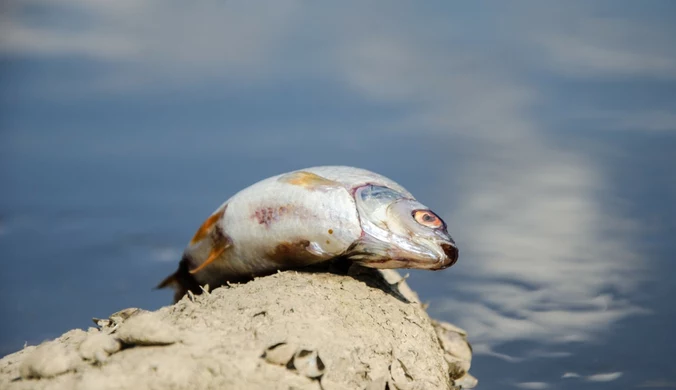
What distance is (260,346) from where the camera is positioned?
371 cm

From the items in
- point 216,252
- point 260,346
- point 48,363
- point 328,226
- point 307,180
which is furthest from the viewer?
point 216,252

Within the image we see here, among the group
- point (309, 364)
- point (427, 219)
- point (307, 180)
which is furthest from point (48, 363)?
point (427, 219)

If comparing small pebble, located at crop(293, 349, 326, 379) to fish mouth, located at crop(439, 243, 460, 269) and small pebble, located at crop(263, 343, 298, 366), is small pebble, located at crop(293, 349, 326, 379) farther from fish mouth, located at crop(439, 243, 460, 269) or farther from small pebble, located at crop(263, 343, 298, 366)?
fish mouth, located at crop(439, 243, 460, 269)

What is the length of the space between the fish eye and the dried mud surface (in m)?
0.38

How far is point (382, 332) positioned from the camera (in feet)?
14.0

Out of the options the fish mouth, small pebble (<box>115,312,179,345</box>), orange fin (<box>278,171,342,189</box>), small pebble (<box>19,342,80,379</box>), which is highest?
orange fin (<box>278,171,342,189</box>)

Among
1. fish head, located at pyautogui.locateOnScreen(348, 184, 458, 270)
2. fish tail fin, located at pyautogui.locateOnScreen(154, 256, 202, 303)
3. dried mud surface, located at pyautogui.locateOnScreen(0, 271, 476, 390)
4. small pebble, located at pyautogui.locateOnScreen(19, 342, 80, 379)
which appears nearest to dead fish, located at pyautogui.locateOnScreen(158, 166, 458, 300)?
fish head, located at pyautogui.locateOnScreen(348, 184, 458, 270)

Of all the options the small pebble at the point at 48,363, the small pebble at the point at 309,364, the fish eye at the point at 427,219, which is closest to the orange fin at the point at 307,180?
the fish eye at the point at 427,219

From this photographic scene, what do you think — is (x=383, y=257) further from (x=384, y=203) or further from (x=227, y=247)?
(x=227, y=247)

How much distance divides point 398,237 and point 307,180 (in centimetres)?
52

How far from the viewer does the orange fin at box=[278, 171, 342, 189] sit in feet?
15.5

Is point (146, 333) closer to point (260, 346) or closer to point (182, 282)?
point (260, 346)

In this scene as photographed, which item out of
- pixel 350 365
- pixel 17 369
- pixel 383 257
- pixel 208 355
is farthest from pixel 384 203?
pixel 17 369

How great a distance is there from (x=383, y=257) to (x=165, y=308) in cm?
98
